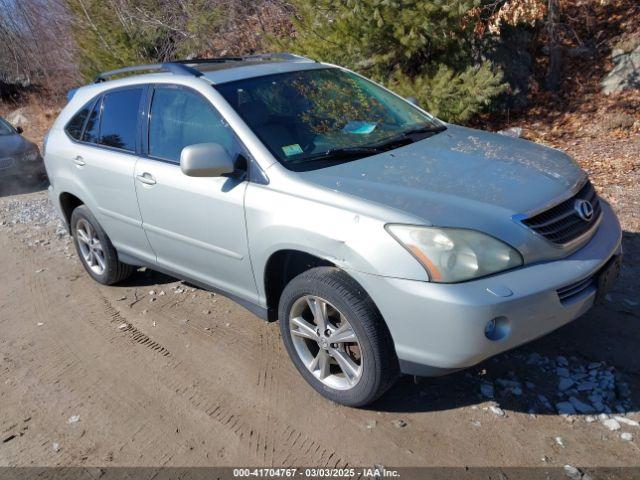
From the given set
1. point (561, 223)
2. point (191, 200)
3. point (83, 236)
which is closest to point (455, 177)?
point (561, 223)

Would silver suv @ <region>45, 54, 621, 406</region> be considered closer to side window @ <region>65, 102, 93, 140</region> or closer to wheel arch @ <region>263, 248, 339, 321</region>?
wheel arch @ <region>263, 248, 339, 321</region>

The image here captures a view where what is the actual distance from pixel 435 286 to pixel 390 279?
0.22m

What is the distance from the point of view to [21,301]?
211 inches

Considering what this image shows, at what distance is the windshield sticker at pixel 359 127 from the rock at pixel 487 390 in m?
1.72

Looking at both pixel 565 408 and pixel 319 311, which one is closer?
pixel 565 408

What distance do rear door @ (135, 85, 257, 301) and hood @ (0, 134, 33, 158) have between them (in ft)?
24.3

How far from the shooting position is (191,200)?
12.7 feet

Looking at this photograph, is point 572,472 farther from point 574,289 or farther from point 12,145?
point 12,145

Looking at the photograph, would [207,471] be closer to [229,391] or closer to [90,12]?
[229,391]

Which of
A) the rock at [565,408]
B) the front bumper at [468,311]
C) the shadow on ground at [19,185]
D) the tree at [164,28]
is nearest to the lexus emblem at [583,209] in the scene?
the front bumper at [468,311]

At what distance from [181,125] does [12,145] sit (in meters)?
7.95

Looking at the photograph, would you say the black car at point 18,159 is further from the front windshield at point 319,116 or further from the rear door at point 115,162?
the front windshield at point 319,116

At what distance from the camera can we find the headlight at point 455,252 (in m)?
2.81

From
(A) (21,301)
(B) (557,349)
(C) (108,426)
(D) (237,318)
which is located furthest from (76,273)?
(B) (557,349)
